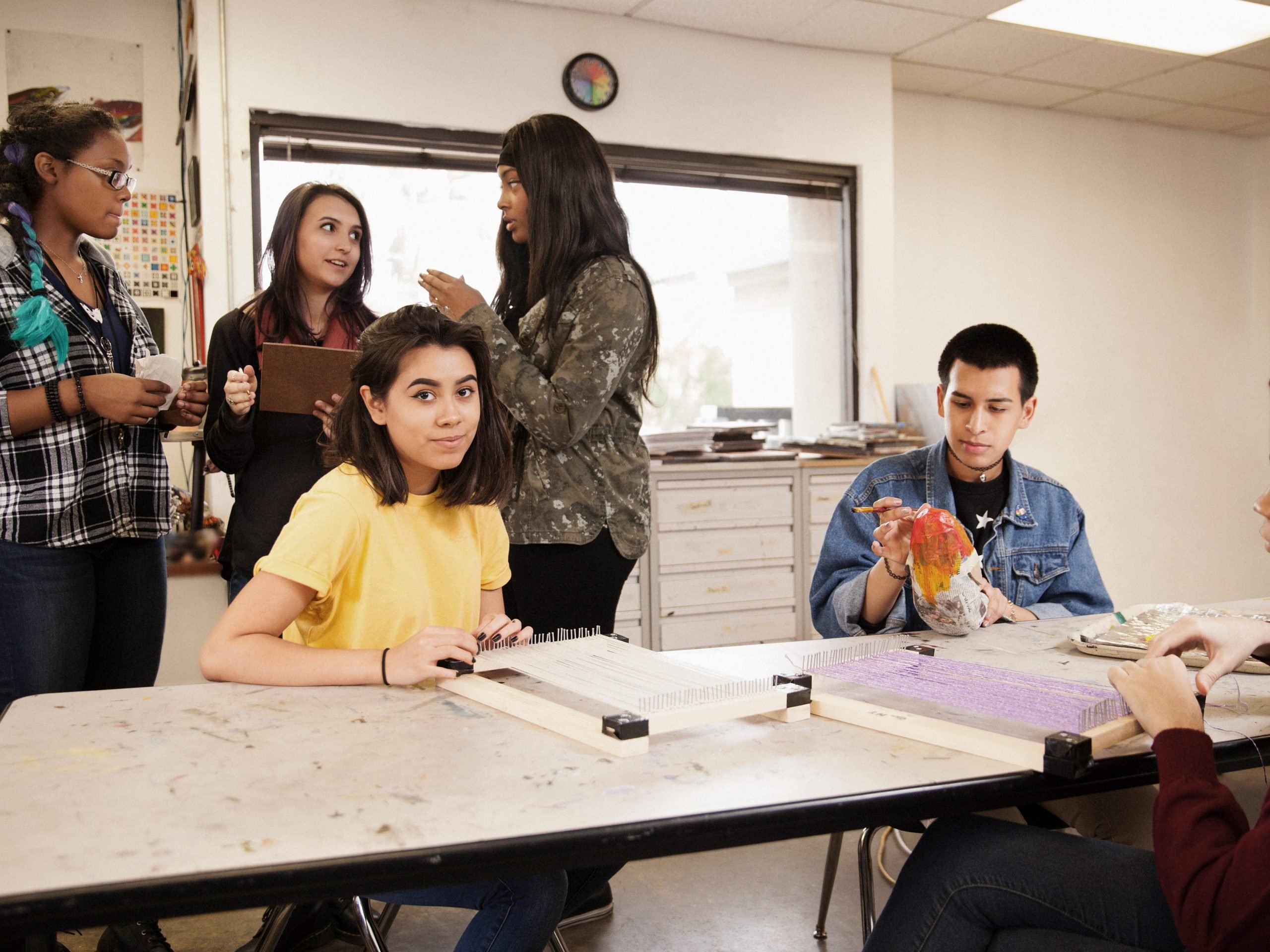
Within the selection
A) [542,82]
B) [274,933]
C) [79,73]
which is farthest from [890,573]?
[79,73]

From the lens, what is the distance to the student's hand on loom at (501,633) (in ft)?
4.88

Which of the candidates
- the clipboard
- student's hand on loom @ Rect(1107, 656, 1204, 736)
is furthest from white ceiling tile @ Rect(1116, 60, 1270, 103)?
student's hand on loom @ Rect(1107, 656, 1204, 736)

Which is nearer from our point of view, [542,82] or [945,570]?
[945,570]

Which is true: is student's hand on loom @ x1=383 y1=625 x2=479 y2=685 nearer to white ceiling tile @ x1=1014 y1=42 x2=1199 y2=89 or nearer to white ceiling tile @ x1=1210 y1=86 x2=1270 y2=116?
white ceiling tile @ x1=1014 y1=42 x2=1199 y2=89

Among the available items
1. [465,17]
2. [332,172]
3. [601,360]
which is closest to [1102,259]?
[465,17]

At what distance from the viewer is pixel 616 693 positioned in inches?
46.6

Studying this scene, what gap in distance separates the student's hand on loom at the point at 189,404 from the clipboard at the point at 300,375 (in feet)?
0.45

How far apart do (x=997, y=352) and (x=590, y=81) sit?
97.2 inches

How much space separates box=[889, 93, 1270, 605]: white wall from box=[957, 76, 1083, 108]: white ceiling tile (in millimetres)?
70

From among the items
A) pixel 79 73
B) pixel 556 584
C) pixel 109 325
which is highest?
pixel 79 73

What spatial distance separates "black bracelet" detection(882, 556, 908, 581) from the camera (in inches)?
68.3

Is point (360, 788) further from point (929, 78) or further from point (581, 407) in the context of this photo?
point (929, 78)

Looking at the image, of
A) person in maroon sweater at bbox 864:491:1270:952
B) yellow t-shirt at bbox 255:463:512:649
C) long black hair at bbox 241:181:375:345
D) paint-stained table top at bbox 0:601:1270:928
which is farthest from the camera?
long black hair at bbox 241:181:375:345

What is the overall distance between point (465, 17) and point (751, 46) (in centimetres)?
119
